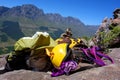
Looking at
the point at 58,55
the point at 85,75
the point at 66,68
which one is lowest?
the point at 85,75

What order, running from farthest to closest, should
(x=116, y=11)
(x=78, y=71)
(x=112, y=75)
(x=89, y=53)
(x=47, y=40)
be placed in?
1. (x=116, y=11)
2. (x=47, y=40)
3. (x=89, y=53)
4. (x=78, y=71)
5. (x=112, y=75)

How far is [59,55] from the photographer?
10.5 metres

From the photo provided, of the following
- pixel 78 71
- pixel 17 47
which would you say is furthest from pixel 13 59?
pixel 78 71

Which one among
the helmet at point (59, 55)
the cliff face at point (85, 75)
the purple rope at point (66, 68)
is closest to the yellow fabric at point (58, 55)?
the helmet at point (59, 55)

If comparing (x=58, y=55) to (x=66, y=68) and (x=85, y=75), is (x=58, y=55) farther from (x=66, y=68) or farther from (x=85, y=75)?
(x=85, y=75)

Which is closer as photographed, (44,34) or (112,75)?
(112,75)

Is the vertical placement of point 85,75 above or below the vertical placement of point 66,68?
below

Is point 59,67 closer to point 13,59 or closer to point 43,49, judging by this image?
point 43,49

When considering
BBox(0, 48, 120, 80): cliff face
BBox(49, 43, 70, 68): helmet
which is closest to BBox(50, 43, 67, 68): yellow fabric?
BBox(49, 43, 70, 68): helmet

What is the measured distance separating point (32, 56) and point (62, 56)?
1.85 meters

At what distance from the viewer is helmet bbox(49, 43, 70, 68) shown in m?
10.4

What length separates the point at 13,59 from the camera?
41.1 feet

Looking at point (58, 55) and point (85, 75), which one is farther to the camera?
point (58, 55)

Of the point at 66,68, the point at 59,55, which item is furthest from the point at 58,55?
the point at 66,68
